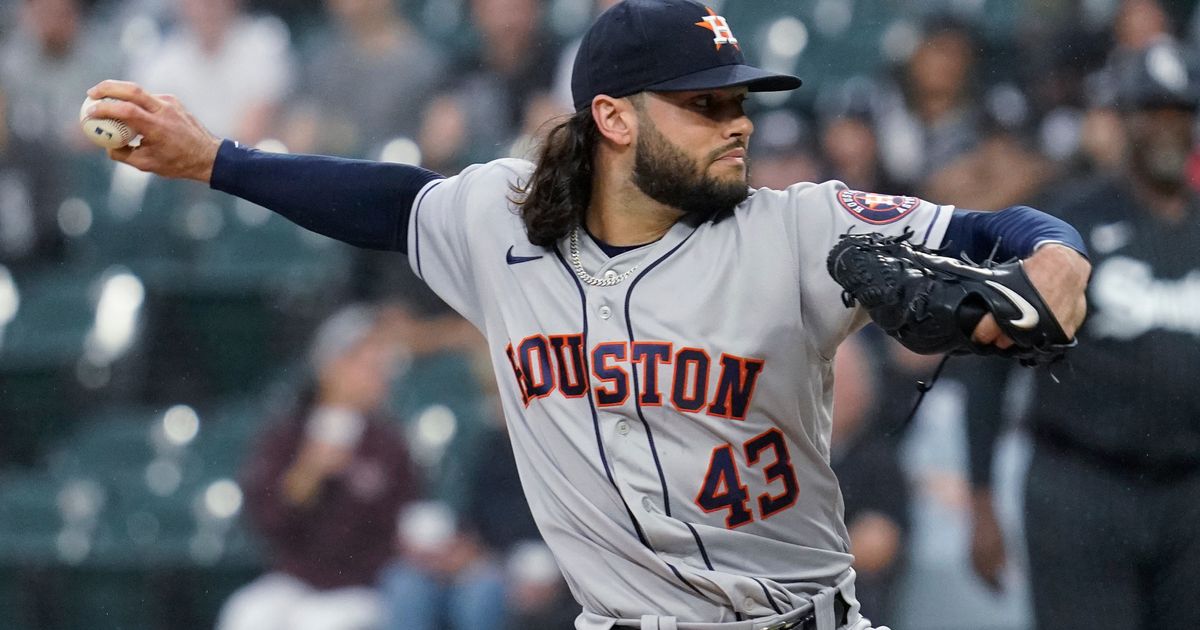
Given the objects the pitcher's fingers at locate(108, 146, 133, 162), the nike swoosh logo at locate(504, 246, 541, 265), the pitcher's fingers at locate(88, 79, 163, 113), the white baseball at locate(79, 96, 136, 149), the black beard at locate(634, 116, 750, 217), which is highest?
the pitcher's fingers at locate(88, 79, 163, 113)

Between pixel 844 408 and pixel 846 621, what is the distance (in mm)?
2136

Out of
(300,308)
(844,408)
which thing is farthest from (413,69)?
(844,408)

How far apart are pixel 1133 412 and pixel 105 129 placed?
2531 mm

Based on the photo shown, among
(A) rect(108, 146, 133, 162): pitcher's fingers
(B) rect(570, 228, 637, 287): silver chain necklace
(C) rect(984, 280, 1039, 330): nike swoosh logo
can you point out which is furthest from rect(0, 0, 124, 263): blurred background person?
(C) rect(984, 280, 1039, 330): nike swoosh logo

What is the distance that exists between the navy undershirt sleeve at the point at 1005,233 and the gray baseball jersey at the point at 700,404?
1.1 inches

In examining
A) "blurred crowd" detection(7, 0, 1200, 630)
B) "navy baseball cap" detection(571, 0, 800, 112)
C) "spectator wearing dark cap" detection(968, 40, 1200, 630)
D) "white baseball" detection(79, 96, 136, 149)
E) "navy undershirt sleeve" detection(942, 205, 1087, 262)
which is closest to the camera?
"navy undershirt sleeve" detection(942, 205, 1087, 262)

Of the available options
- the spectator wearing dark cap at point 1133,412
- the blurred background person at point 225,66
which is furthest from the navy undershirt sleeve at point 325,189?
the blurred background person at point 225,66

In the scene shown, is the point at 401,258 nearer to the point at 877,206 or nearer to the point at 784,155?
the point at 784,155

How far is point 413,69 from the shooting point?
6.05 meters

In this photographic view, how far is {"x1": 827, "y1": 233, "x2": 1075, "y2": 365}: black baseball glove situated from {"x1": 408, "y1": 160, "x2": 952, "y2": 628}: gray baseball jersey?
0.64 feet

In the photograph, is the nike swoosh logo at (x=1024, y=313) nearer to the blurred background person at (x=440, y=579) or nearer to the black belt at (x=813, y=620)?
the black belt at (x=813, y=620)

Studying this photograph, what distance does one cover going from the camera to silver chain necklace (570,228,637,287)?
2400 mm

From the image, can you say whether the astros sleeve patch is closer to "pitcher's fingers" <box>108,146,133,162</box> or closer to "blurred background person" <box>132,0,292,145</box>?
"pitcher's fingers" <box>108,146,133,162</box>

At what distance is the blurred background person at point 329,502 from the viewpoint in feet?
16.3
